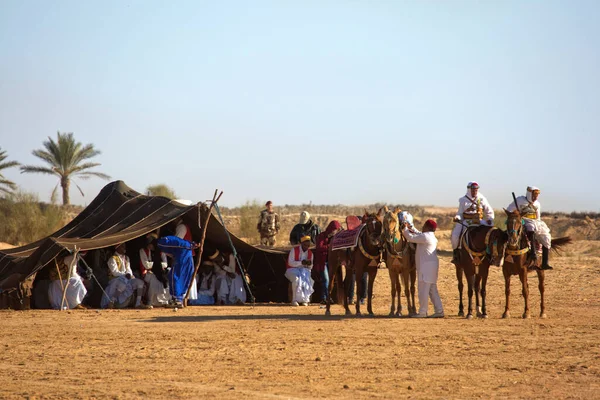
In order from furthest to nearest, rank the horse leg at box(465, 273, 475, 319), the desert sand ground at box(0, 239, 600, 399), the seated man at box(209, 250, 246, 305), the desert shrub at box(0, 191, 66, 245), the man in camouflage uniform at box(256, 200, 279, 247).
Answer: the desert shrub at box(0, 191, 66, 245) < the man in camouflage uniform at box(256, 200, 279, 247) < the seated man at box(209, 250, 246, 305) < the horse leg at box(465, 273, 475, 319) < the desert sand ground at box(0, 239, 600, 399)

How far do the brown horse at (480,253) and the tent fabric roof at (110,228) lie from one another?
5.37m

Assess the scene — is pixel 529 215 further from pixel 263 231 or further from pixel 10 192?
pixel 10 192

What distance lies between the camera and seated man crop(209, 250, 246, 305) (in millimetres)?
20109

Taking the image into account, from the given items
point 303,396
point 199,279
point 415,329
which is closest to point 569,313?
point 415,329

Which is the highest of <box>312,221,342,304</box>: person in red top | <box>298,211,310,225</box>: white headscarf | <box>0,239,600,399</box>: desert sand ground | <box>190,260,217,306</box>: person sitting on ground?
<box>298,211,310,225</box>: white headscarf

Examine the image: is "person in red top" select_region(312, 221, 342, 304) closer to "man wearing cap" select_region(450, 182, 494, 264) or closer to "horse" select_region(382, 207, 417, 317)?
"horse" select_region(382, 207, 417, 317)

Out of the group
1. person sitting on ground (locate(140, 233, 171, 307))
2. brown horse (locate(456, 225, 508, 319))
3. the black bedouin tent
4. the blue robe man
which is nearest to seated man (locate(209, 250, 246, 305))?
the black bedouin tent

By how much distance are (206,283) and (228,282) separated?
50cm

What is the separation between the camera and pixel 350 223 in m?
18.0

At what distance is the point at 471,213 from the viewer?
16297 mm

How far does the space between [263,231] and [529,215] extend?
1140 cm

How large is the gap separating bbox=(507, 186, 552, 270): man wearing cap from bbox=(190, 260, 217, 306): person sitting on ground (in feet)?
23.4

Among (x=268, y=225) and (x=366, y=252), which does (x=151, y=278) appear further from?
(x=268, y=225)

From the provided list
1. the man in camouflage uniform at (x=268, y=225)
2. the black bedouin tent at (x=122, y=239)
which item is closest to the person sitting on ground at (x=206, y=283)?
the black bedouin tent at (x=122, y=239)
